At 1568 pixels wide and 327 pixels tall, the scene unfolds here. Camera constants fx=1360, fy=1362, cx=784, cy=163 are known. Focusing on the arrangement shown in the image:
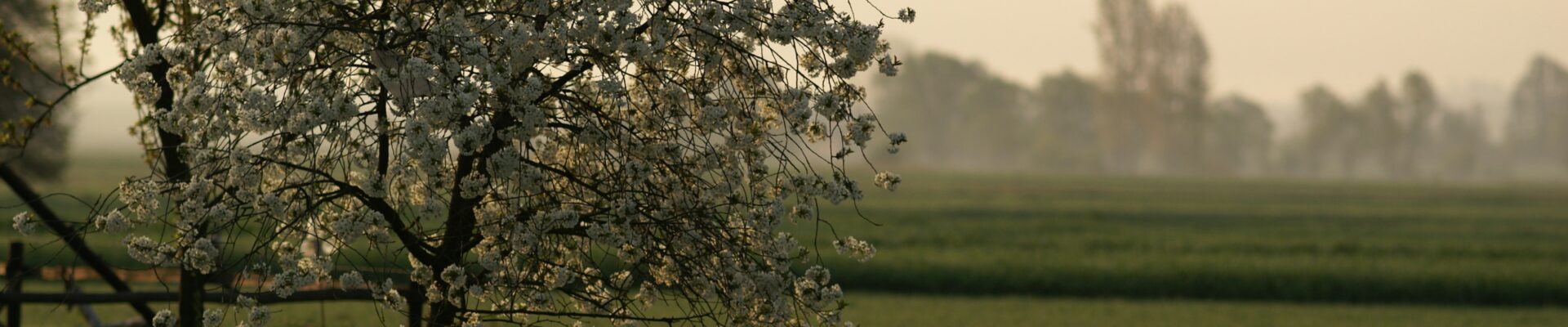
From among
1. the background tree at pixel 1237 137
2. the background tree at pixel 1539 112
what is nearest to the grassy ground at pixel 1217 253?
the background tree at pixel 1237 137

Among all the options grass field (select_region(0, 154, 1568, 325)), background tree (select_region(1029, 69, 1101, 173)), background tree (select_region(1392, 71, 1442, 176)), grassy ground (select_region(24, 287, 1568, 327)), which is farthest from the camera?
background tree (select_region(1029, 69, 1101, 173))

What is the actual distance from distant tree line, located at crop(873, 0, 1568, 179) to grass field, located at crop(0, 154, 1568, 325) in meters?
84.9

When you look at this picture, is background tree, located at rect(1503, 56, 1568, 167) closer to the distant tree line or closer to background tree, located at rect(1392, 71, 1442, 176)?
the distant tree line

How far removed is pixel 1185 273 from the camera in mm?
25047

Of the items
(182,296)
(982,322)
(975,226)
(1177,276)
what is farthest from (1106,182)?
(182,296)

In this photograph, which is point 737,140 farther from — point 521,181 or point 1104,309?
point 1104,309

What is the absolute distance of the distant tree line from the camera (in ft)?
424

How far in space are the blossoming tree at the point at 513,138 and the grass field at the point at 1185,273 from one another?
15.8 feet

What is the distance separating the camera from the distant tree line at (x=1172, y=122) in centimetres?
12925

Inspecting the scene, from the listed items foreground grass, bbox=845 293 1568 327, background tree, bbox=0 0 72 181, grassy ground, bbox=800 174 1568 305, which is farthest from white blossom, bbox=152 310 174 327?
background tree, bbox=0 0 72 181

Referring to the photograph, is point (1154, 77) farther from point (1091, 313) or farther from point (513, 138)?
point (513, 138)

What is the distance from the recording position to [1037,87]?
167 m

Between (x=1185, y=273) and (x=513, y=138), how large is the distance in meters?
20.6

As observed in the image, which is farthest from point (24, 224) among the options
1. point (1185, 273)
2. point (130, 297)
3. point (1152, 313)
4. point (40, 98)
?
point (40, 98)
